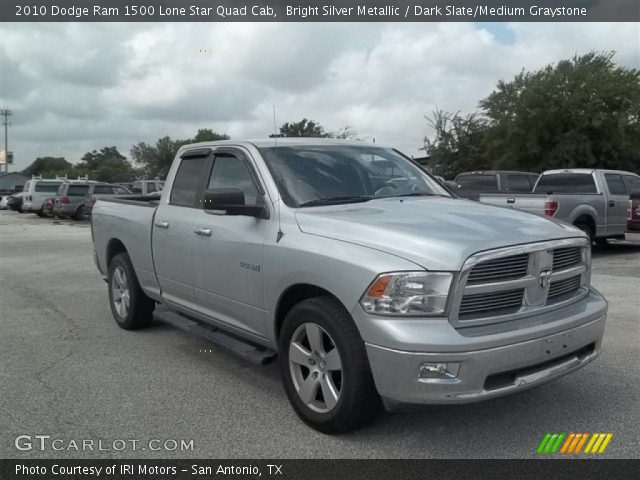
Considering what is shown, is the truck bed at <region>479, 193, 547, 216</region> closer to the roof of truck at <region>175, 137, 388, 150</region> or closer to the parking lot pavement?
the parking lot pavement

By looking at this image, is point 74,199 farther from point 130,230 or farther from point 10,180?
point 10,180

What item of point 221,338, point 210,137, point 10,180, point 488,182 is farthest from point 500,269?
point 10,180

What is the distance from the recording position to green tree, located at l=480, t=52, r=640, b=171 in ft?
103

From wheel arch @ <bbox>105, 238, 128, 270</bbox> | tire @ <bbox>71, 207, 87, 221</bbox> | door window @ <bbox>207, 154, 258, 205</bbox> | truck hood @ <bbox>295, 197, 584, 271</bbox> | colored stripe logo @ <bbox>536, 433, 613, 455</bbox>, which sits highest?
door window @ <bbox>207, 154, 258, 205</bbox>

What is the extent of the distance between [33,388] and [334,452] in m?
2.61

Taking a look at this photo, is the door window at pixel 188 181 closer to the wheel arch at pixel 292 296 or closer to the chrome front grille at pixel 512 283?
the wheel arch at pixel 292 296

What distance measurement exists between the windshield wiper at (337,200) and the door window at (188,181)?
140cm

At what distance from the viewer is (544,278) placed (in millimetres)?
3699

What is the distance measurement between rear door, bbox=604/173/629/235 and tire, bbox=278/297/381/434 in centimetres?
1074

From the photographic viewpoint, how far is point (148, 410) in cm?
432

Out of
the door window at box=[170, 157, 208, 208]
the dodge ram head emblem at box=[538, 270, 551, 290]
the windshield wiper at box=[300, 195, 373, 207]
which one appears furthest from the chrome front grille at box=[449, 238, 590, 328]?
the door window at box=[170, 157, 208, 208]

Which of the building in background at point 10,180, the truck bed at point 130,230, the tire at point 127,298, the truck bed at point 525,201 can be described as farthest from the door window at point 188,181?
the building in background at point 10,180

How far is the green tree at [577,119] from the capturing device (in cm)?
3148

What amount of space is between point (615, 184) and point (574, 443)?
11104mm
